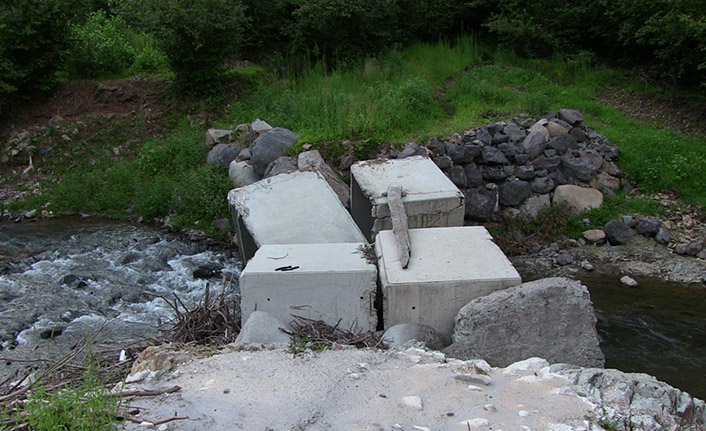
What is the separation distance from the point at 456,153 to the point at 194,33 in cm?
491

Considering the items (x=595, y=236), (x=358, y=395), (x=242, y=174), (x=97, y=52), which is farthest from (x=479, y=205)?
(x=97, y=52)

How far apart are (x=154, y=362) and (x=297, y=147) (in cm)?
560

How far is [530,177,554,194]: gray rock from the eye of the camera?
29.4 ft

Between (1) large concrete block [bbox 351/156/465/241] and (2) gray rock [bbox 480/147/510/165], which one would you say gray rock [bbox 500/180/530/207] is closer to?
(2) gray rock [bbox 480/147/510/165]

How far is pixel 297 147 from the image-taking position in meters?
9.12

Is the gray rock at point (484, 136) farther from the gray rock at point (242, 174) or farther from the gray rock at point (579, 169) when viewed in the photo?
the gray rock at point (242, 174)

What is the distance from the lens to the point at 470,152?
8977 millimetres

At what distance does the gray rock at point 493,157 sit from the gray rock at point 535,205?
0.63 metres

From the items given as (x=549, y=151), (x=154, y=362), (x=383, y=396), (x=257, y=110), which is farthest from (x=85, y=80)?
(x=383, y=396)

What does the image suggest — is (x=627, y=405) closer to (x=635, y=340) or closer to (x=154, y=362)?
(x=154, y=362)

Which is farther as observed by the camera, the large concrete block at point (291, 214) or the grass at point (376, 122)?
the grass at point (376, 122)

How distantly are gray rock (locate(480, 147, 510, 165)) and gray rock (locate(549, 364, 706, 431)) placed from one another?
571 centimetres

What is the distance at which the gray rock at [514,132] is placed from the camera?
9.40 metres

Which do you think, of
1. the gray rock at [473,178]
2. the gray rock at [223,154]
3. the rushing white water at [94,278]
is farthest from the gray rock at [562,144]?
the rushing white water at [94,278]
